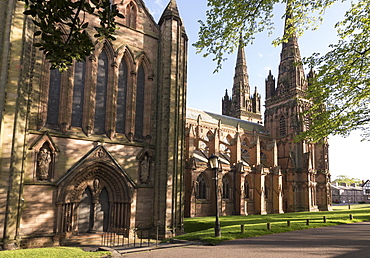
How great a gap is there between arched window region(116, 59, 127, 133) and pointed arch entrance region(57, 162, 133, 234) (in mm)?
2727

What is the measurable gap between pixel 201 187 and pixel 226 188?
4115 mm

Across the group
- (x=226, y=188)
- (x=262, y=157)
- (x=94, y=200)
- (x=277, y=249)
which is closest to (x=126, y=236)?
(x=94, y=200)

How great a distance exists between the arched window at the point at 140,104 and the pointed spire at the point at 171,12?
3.57 m

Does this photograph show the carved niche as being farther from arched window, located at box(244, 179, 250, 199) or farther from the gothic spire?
the gothic spire

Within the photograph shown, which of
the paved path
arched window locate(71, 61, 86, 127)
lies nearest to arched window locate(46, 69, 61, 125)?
arched window locate(71, 61, 86, 127)

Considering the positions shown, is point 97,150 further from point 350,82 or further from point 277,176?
point 277,176

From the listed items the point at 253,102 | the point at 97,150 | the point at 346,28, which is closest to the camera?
the point at 346,28

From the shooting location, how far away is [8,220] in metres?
11.7

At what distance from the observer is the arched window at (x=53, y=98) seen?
47.8ft

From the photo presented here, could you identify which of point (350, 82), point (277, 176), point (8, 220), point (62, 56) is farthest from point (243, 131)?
point (62, 56)

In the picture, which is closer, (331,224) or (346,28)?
(346,28)

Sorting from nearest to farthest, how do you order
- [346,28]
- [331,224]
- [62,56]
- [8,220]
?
[62,56]
[8,220]
[346,28]
[331,224]

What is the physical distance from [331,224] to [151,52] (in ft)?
50.1

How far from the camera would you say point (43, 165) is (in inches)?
530
